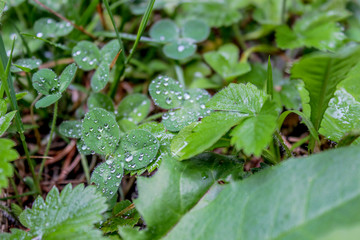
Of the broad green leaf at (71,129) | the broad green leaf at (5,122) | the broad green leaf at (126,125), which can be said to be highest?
the broad green leaf at (5,122)

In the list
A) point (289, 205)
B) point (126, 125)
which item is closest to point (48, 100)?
point (126, 125)

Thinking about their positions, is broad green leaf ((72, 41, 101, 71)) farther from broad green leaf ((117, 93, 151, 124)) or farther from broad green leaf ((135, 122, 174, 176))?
broad green leaf ((135, 122, 174, 176))

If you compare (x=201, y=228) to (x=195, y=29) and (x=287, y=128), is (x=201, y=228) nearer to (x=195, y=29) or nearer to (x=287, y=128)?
(x=287, y=128)

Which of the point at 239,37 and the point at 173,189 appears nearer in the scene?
the point at 173,189

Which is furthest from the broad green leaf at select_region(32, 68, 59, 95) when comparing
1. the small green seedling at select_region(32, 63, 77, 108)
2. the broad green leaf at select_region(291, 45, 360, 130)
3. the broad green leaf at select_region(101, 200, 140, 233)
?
the broad green leaf at select_region(291, 45, 360, 130)

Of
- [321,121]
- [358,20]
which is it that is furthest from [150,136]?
[358,20]

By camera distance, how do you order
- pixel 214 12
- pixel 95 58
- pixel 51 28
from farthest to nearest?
pixel 214 12 < pixel 51 28 < pixel 95 58

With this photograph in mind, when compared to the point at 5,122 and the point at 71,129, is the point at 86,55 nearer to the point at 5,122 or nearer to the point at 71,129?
the point at 71,129

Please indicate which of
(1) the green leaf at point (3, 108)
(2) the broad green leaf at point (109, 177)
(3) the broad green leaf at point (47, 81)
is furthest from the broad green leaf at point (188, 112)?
(1) the green leaf at point (3, 108)

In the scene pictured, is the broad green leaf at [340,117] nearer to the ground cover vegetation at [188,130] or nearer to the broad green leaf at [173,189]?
the ground cover vegetation at [188,130]
